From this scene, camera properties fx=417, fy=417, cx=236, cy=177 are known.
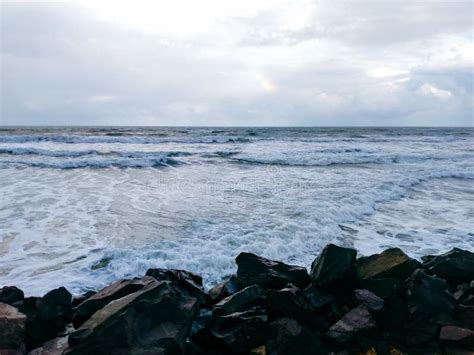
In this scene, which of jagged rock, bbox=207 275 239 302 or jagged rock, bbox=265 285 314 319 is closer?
jagged rock, bbox=265 285 314 319

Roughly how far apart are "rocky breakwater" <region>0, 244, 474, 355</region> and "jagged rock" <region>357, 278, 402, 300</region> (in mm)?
13

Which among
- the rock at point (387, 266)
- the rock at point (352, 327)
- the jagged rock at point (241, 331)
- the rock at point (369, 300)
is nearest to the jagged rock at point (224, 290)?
the jagged rock at point (241, 331)

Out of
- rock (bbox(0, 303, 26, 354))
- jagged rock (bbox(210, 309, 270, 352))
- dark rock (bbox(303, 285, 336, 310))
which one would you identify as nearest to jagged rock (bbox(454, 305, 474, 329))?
dark rock (bbox(303, 285, 336, 310))

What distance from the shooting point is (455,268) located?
5918mm

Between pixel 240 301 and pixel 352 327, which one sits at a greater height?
pixel 240 301

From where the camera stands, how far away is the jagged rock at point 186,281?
5391 mm

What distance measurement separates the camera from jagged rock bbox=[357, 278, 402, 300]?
5297 millimetres

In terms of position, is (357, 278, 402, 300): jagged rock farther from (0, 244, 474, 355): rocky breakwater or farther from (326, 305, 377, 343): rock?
(326, 305, 377, 343): rock

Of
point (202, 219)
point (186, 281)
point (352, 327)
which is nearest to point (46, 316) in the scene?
point (186, 281)

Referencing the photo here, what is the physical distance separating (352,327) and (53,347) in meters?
3.26

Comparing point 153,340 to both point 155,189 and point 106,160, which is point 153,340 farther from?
point 106,160

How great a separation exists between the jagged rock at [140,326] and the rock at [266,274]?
124cm

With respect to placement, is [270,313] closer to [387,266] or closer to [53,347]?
[387,266]

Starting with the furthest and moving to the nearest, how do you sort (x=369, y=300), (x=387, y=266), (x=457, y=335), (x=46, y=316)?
(x=387, y=266), (x=369, y=300), (x=46, y=316), (x=457, y=335)
